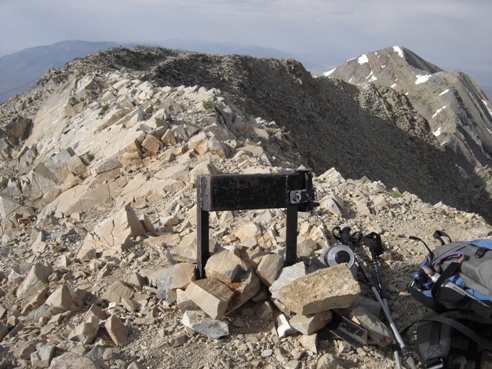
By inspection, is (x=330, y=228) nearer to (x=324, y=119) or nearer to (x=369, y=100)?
(x=324, y=119)

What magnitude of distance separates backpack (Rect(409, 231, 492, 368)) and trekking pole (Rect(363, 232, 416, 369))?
16 cm

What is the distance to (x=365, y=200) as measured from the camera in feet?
25.4

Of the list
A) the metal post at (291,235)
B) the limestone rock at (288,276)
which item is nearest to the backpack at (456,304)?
the limestone rock at (288,276)

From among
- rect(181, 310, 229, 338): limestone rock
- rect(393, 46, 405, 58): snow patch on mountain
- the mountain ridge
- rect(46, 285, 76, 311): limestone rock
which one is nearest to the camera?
rect(181, 310, 229, 338): limestone rock

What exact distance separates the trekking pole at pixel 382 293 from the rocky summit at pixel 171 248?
136 millimetres

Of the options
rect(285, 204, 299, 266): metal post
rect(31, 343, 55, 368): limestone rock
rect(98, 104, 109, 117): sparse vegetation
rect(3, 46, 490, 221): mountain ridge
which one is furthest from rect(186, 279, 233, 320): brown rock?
rect(3, 46, 490, 221): mountain ridge

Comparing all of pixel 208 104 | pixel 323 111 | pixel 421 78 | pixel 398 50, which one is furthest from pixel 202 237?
pixel 398 50

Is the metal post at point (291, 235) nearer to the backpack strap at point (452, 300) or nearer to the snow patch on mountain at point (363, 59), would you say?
the backpack strap at point (452, 300)

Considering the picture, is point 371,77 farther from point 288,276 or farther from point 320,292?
point 320,292

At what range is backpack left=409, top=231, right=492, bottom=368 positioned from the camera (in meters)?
4.02

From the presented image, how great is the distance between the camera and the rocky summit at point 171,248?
4355mm

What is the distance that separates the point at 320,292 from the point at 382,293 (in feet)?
3.91

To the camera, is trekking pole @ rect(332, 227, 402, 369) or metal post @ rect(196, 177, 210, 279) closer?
trekking pole @ rect(332, 227, 402, 369)

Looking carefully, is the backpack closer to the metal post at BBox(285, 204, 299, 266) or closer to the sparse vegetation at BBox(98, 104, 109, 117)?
the metal post at BBox(285, 204, 299, 266)
